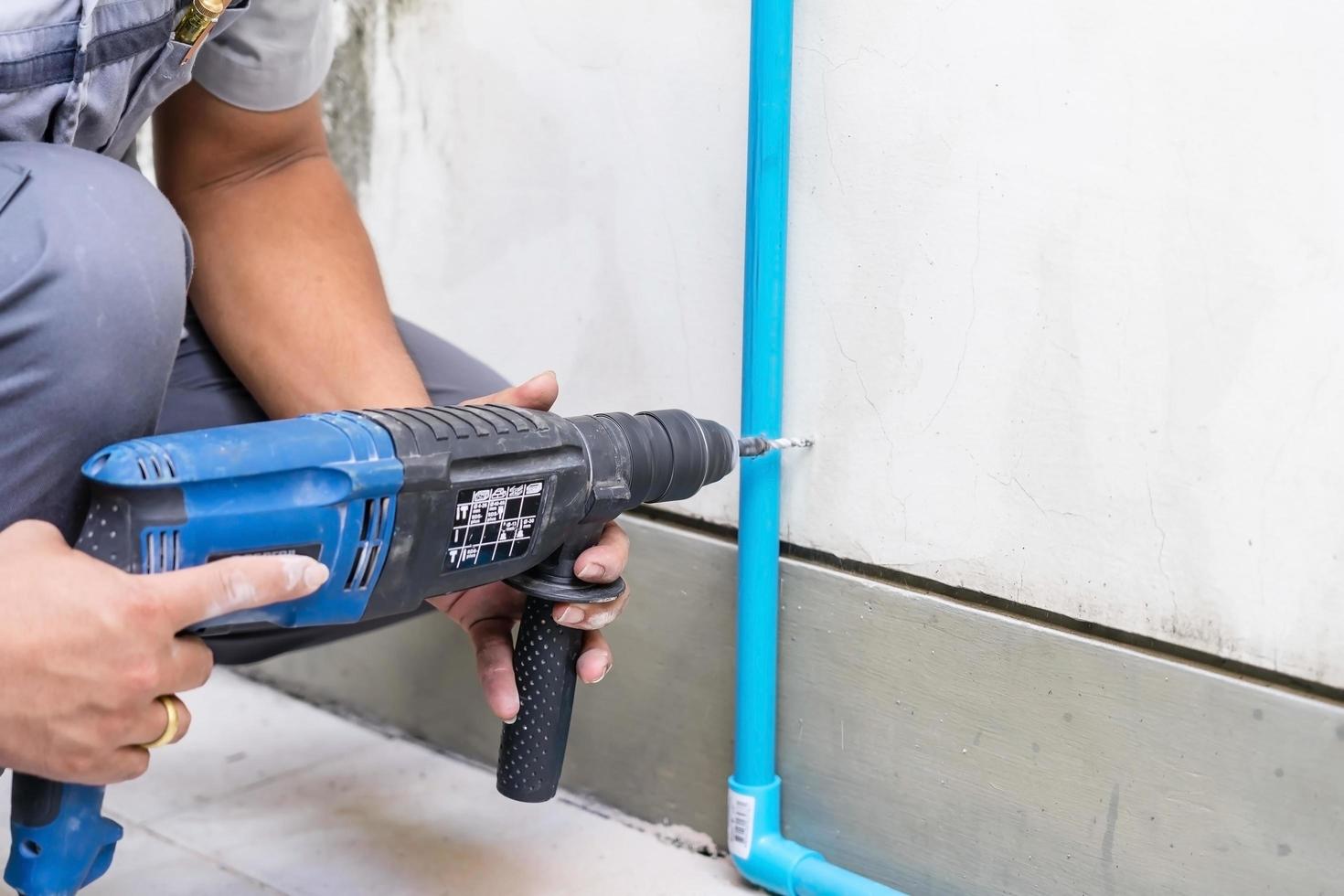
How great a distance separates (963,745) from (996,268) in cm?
37

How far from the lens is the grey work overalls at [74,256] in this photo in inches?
29.1

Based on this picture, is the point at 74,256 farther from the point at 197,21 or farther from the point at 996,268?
the point at 996,268

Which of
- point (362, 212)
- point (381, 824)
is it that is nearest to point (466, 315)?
point (362, 212)

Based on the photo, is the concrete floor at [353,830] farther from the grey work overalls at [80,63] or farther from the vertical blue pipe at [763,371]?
the grey work overalls at [80,63]

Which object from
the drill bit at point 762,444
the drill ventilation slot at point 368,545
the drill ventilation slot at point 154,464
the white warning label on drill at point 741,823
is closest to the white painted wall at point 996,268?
the drill bit at point 762,444

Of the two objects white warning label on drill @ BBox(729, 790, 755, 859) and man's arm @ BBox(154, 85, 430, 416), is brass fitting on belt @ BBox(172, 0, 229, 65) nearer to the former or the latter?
man's arm @ BBox(154, 85, 430, 416)

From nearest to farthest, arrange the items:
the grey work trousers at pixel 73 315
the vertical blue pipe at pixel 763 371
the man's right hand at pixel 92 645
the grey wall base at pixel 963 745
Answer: the man's right hand at pixel 92 645 → the grey work trousers at pixel 73 315 → the grey wall base at pixel 963 745 → the vertical blue pipe at pixel 763 371

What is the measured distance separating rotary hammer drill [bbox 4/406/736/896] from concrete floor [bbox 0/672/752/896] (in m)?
0.27

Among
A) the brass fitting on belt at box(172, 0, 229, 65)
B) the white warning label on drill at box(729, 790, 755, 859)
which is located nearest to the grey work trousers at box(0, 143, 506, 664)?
the brass fitting on belt at box(172, 0, 229, 65)

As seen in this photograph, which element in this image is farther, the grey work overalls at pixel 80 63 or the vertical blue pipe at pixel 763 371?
the vertical blue pipe at pixel 763 371

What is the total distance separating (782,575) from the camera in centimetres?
111

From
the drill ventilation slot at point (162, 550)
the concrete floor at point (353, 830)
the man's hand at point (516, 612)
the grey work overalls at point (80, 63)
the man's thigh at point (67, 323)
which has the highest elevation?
the grey work overalls at point (80, 63)

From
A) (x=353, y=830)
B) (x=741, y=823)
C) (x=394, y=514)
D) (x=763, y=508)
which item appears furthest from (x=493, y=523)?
(x=353, y=830)

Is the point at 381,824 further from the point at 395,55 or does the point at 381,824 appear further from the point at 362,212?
the point at 395,55
